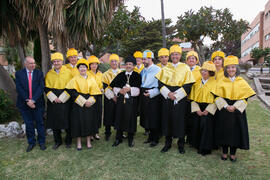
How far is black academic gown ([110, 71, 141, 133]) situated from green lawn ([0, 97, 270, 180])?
1.56 ft

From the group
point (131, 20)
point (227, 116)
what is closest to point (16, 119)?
point (227, 116)

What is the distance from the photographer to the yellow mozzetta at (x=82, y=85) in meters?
3.96

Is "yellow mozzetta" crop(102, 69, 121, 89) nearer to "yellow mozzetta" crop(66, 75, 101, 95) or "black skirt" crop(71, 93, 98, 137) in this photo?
"yellow mozzetta" crop(66, 75, 101, 95)

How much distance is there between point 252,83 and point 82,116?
38.3 ft

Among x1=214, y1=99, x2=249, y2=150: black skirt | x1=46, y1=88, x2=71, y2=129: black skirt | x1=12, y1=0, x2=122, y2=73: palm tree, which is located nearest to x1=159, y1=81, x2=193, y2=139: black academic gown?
x1=214, y1=99, x2=249, y2=150: black skirt

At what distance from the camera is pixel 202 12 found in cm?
1116

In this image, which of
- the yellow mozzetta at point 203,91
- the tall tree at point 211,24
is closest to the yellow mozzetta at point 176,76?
the yellow mozzetta at point 203,91

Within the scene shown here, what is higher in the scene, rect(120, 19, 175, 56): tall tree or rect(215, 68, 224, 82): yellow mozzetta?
rect(120, 19, 175, 56): tall tree

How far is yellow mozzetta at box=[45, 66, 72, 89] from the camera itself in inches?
162

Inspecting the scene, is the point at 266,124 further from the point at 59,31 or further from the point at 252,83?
the point at 252,83

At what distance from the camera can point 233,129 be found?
3418 mm

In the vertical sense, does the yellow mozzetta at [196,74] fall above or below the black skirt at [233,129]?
above

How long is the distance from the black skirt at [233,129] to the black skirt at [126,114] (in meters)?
1.72

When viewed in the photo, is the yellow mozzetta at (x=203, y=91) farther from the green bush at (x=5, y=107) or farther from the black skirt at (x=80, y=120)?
the green bush at (x=5, y=107)
